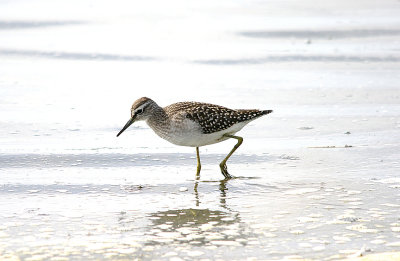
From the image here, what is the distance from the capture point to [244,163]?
8.74 metres

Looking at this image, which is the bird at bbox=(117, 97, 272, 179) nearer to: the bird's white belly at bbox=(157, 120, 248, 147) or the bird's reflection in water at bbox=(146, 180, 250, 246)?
the bird's white belly at bbox=(157, 120, 248, 147)

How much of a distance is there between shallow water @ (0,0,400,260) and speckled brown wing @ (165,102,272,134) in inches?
17.7

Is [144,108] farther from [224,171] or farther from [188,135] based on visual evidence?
[224,171]

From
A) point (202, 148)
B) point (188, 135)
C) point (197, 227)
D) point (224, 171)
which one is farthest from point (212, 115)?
point (197, 227)

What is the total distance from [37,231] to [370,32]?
36.1ft

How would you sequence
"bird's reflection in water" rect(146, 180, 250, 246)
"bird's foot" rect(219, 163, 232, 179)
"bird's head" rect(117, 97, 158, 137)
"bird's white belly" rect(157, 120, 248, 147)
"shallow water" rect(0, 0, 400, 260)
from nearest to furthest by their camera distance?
"bird's reflection in water" rect(146, 180, 250, 246) < "shallow water" rect(0, 0, 400, 260) < "bird's foot" rect(219, 163, 232, 179) < "bird's white belly" rect(157, 120, 248, 147) < "bird's head" rect(117, 97, 158, 137)

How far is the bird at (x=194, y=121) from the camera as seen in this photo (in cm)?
841

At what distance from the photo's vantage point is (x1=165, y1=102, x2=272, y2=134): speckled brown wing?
8484 millimetres

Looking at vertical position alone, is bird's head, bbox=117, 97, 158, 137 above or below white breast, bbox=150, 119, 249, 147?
above

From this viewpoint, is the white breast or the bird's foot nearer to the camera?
the bird's foot

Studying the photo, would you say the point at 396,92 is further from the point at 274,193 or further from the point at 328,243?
the point at 328,243

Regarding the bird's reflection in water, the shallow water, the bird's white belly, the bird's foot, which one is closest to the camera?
the bird's reflection in water

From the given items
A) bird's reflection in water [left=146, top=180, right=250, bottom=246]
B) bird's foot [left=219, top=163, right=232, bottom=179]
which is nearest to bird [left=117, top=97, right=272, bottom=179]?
bird's foot [left=219, top=163, right=232, bottom=179]

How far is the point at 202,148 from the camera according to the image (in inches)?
374
